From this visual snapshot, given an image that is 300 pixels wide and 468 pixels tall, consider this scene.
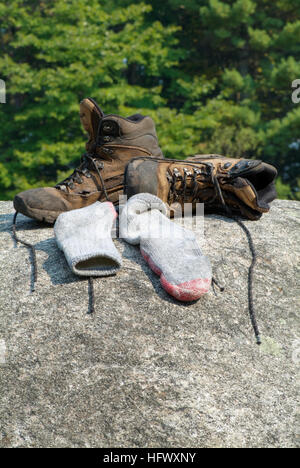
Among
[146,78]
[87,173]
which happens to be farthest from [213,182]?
[146,78]

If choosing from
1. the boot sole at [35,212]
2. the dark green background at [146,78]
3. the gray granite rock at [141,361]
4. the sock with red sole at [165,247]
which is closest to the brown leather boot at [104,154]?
the boot sole at [35,212]

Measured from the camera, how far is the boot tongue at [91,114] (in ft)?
10.1

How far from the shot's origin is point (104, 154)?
10.4 feet

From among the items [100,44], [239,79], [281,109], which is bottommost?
[281,109]

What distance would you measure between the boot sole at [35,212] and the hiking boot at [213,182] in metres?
0.49

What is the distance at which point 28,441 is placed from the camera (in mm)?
1699

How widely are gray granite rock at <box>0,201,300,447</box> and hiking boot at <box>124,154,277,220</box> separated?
23.6 inches

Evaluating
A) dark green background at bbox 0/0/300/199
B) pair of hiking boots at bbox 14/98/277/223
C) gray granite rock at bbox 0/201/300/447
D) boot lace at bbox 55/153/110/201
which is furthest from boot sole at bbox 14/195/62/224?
dark green background at bbox 0/0/300/199

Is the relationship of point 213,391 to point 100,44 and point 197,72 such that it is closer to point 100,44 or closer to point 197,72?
point 100,44

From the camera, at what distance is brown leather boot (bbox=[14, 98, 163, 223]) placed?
3.06 m

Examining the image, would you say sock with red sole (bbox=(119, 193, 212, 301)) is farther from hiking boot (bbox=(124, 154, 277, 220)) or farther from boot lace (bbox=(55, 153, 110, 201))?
boot lace (bbox=(55, 153, 110, 201))

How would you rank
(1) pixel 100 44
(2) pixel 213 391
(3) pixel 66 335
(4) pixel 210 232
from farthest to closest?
(1) pixel 100 44, (4) pixel 210 232, (3) pixel 66 335, (2) pixel 213 391

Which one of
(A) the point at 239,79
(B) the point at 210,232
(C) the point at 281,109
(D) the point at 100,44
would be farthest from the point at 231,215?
(C) the point at 281,109

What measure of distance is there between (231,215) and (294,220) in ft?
1.73
